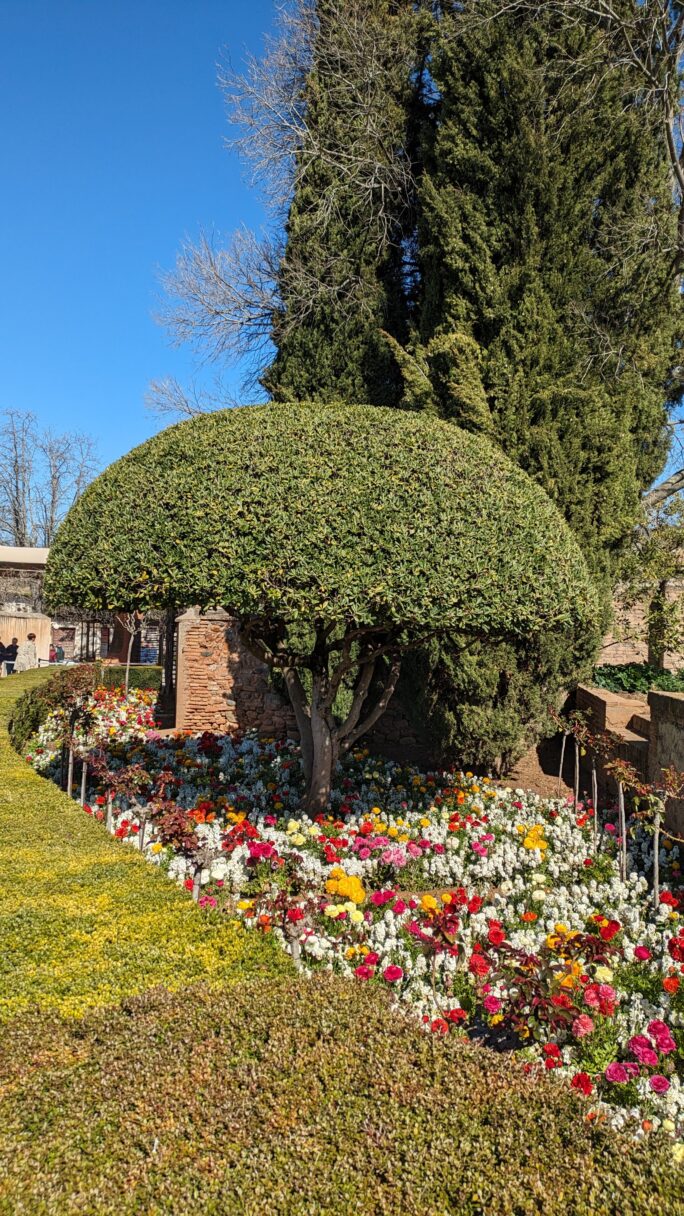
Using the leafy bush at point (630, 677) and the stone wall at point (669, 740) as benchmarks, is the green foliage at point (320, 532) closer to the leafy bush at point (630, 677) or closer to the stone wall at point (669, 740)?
the stone wall at point (669, 740)

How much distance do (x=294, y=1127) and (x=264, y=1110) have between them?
10 cm

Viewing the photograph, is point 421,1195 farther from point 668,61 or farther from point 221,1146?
point 668,61

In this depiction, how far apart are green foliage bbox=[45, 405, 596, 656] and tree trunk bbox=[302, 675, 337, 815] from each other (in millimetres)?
1018

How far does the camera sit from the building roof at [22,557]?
2082 centimetres

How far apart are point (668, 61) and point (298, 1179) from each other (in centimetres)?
977

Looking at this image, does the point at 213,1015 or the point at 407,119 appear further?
the point at 407,119

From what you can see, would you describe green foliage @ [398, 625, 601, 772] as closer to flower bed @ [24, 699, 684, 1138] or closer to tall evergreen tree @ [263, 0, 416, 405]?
flower bed @ [24, 699, 684, 1138]

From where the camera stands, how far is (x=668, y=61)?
7.33 meters

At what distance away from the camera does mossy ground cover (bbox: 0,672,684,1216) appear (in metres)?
1.61

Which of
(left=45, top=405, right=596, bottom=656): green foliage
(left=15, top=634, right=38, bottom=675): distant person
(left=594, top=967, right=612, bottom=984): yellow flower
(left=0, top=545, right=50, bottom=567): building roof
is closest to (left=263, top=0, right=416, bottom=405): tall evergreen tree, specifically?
(left=45, top=405, right=596, bottom=656): green foliage

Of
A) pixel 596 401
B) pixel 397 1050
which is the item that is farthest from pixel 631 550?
pixel 397 1050

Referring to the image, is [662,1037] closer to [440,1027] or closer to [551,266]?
[440,1027]

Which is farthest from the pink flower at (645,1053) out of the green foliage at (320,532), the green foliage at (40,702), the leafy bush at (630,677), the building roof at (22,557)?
the building roof at (22,557)

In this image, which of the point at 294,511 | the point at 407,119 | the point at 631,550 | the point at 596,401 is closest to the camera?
the point at 294,511
